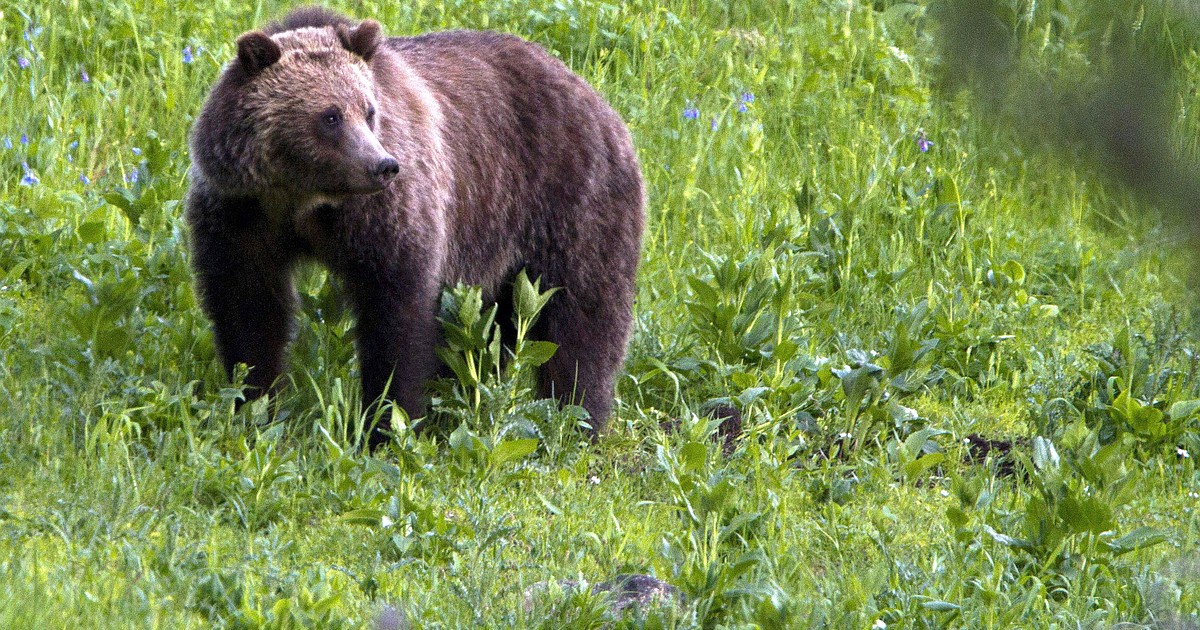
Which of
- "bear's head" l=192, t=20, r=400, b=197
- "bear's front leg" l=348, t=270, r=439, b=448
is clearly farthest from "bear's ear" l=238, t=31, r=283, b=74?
"bear's front leg" l=348, t=270, r=439, b=448

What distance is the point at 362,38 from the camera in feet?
14.4

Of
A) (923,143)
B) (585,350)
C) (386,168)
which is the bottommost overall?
(585,350)

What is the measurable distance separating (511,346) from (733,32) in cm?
389

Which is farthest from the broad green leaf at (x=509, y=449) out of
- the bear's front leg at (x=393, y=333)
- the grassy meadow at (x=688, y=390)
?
the bear's front leg at (x=393, y=333)

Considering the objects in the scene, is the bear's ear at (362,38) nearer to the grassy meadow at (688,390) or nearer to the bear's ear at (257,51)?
the bear's ear at (257,51)

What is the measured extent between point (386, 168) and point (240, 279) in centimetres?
74

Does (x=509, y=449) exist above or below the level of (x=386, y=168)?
below

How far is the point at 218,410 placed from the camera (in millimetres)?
4500

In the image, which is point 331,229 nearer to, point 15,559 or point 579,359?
point 579,359

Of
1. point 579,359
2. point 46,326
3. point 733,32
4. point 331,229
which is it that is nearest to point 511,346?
point 579,359

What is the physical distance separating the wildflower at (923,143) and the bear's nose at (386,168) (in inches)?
155

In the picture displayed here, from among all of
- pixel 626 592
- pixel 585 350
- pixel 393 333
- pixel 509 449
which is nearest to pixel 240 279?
pixel 393 333

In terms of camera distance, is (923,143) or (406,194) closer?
(406,194)

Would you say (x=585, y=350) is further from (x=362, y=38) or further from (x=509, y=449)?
(x=362, y=38)
